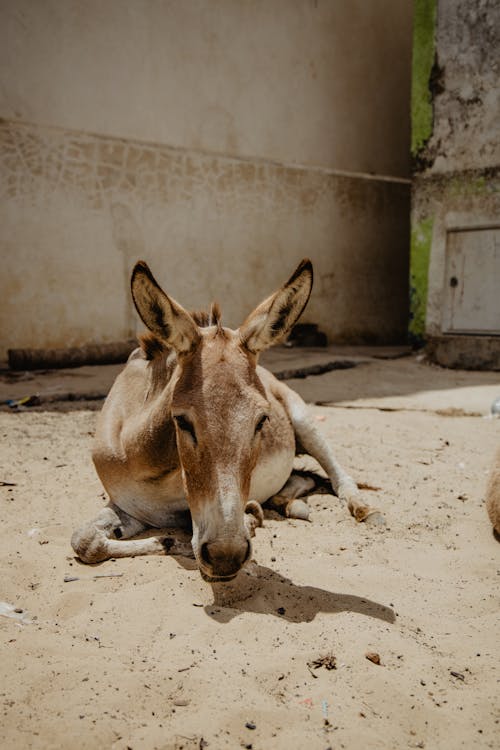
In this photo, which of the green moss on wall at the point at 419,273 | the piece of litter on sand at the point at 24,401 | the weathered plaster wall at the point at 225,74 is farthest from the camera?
the green moss on wall at the point at 419,273

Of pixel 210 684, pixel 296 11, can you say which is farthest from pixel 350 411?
pixel 296 11

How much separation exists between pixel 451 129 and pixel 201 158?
4.06 metres

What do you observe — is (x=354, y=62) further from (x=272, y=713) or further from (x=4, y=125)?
(x=272, y=713)

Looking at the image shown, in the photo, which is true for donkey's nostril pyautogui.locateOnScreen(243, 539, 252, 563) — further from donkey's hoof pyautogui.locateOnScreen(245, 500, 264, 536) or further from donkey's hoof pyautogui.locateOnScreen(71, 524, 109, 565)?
donkey's hoof pyautogui.locateOnScreen(245, 500, 264, 536)

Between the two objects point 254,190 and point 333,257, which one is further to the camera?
point 333,257

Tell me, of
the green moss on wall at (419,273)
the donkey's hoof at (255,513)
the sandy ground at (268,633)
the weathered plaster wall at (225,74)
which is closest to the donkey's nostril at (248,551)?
the sandy ground at (268,633)

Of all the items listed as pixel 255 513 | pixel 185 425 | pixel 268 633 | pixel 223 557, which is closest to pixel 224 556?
pixel 223 557

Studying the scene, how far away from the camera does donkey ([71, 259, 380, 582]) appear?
99.1 inches

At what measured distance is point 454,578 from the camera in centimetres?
321

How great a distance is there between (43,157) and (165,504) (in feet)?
22.9

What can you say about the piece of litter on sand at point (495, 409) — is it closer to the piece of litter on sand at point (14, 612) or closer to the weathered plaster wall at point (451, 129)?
the weathered plaster wall at point (451, 129)

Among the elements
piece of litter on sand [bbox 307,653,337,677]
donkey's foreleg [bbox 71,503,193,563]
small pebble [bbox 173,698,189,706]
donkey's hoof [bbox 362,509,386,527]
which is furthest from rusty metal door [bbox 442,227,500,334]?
small pebble [bbox 173,698,189,706]

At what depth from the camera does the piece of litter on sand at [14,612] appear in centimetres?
267

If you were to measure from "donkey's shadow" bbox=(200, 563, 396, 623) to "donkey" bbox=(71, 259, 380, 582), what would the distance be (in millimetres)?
371
